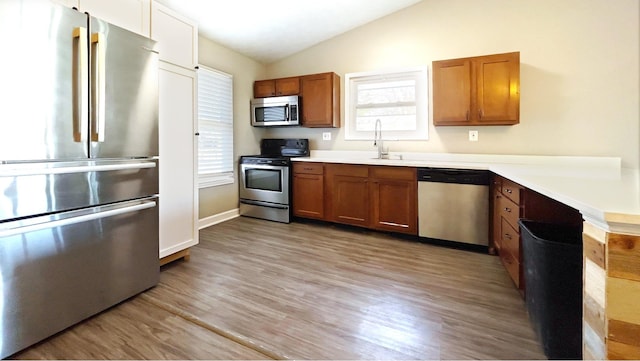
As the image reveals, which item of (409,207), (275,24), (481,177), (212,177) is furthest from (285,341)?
(275,24)

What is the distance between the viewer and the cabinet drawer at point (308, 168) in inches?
149

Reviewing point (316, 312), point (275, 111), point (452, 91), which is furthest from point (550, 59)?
point (316, 312)

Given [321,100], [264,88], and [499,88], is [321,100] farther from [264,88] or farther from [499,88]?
[499,88]

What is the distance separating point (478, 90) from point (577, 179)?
180 centimetres

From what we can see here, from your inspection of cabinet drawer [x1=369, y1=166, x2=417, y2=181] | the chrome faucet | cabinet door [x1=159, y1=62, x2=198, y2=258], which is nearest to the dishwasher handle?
cabinet drawer [x1=369, y1=166, x2=417, y2=181]

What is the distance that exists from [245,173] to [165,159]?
188cm

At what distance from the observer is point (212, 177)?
3867mm

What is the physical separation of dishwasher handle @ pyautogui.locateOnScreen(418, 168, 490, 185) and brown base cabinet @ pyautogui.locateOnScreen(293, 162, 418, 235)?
139 mm

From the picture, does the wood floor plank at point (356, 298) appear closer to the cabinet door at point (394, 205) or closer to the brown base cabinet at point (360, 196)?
the cabinet door at point (394, 205)

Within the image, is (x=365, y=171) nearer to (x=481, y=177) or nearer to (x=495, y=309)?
(x=481, y=177)

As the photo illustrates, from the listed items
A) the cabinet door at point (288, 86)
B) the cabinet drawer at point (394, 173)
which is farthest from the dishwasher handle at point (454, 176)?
the cabinet door at point (288, 86)

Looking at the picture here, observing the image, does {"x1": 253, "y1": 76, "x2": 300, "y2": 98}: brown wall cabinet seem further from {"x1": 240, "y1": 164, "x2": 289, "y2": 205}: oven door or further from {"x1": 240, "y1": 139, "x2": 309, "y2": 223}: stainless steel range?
{"x1": 240, "y1": 164, "x2": 289, "y2": 205}: oven door

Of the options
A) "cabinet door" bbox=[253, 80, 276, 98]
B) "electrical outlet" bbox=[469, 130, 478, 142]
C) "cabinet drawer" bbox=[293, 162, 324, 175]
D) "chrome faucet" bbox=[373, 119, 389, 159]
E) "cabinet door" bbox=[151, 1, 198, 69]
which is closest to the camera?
"cabinet door" bbox=[151, 1, 198, 69]

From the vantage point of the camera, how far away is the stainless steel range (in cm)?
395
